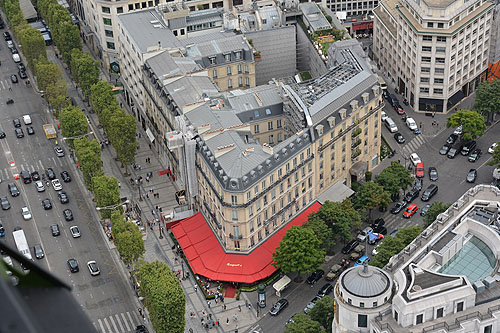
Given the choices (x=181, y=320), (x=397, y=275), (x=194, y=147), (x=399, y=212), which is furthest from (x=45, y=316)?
(x=399, y=212)

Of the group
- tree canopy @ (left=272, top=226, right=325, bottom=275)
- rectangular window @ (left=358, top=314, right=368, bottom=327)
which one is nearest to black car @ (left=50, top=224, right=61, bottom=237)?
tree canopy @ (left=272, top=226, right=325, bottom=275)

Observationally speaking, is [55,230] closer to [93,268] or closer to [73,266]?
[73,266]

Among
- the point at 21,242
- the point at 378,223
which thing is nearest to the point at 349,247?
the point at 378,223

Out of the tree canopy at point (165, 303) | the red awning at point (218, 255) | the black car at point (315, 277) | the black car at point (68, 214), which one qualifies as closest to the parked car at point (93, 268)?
the black car at point (68, 214)

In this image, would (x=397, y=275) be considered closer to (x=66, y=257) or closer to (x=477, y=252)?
(x=477, y=252)

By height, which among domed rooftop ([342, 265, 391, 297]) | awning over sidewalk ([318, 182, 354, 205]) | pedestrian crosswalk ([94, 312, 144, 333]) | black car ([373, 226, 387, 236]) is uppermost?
domed rooftop ([342, 265, 391, 297])

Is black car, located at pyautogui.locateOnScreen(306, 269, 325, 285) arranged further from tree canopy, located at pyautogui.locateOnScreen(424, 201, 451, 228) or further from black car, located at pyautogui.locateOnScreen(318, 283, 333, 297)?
tree canopy, located at pyautogui.locateOnScreen(424, 201, 451, 228)
